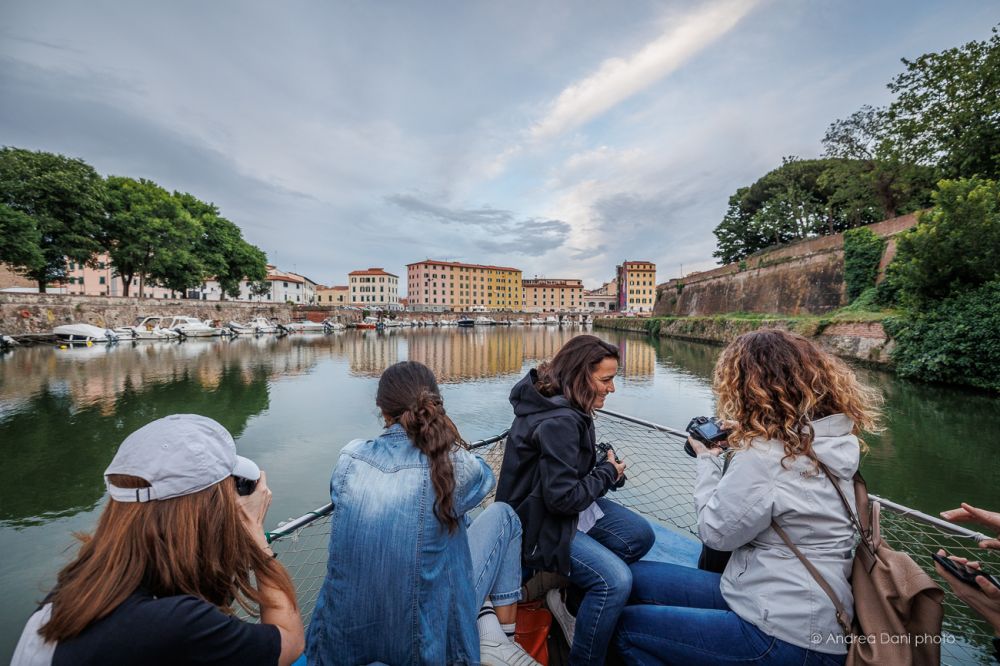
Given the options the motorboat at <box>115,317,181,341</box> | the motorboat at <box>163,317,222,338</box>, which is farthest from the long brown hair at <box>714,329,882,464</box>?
the motorboat at <box>163,317,222,338</box>

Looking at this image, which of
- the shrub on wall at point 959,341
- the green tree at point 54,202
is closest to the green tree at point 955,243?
the shrub on wall at point 959,341

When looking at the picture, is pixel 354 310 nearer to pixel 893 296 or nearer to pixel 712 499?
pixel 893 296

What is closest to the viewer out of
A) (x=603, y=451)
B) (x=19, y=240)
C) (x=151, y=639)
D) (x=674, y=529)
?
(x=151, y=639)

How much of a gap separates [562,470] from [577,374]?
1.60ft

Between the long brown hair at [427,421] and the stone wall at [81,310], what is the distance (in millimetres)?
27994

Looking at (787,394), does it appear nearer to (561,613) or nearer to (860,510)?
(860,510)

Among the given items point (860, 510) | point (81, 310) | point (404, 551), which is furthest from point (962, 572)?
point (81, 310)

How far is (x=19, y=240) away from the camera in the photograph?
18.1m

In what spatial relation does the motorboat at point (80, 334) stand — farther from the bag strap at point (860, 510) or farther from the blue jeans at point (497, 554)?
the bag strap at point (860, 510)

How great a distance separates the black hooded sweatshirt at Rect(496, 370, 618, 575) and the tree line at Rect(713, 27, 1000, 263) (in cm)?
1476

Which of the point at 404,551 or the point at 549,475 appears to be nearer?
the point at 404,551

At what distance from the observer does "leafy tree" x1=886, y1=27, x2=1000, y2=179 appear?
1255 centimetres

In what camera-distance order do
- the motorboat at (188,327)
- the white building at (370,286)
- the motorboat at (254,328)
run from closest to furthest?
the motorboat at (188,327)
the motorboat at (254,328)
the white building at (370,286)

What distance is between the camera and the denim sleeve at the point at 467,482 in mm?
1375
